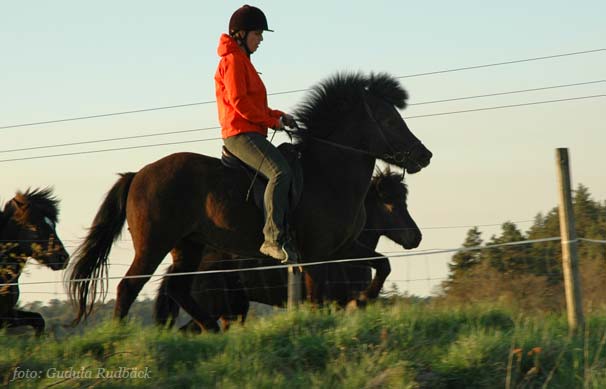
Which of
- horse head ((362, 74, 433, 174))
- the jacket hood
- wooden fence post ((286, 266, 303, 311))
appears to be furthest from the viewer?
horse head ((362, 74, 433, 174))

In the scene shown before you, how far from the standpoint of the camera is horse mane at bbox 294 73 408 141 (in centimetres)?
1058

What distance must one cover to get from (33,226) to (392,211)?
4.62 metres

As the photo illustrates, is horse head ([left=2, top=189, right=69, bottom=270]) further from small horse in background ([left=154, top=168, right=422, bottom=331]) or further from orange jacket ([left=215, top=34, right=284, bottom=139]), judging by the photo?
orange jacket ([left=215, top=34, right=284, bottom=139])

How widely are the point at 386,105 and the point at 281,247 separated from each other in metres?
2.05

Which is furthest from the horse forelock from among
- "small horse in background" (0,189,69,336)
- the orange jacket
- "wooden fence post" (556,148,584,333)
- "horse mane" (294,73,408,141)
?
"small horse in background" (0,189,69,336)

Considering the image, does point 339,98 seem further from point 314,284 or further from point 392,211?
point 392,211

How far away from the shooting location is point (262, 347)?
297 inches

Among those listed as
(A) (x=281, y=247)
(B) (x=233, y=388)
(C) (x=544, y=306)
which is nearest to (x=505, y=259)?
(C) (x=544, y=306)

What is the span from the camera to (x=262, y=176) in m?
9.71

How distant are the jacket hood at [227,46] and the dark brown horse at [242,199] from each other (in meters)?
1.04

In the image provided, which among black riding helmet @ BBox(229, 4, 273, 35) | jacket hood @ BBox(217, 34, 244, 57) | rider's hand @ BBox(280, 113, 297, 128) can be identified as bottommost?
rider's hand @ BBox(280, 113, 297, 128)

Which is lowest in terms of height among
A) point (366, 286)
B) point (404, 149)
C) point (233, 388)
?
point (233, 388)

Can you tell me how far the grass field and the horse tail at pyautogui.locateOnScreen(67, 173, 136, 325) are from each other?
197cm

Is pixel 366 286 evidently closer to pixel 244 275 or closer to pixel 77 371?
pixel 244 275
